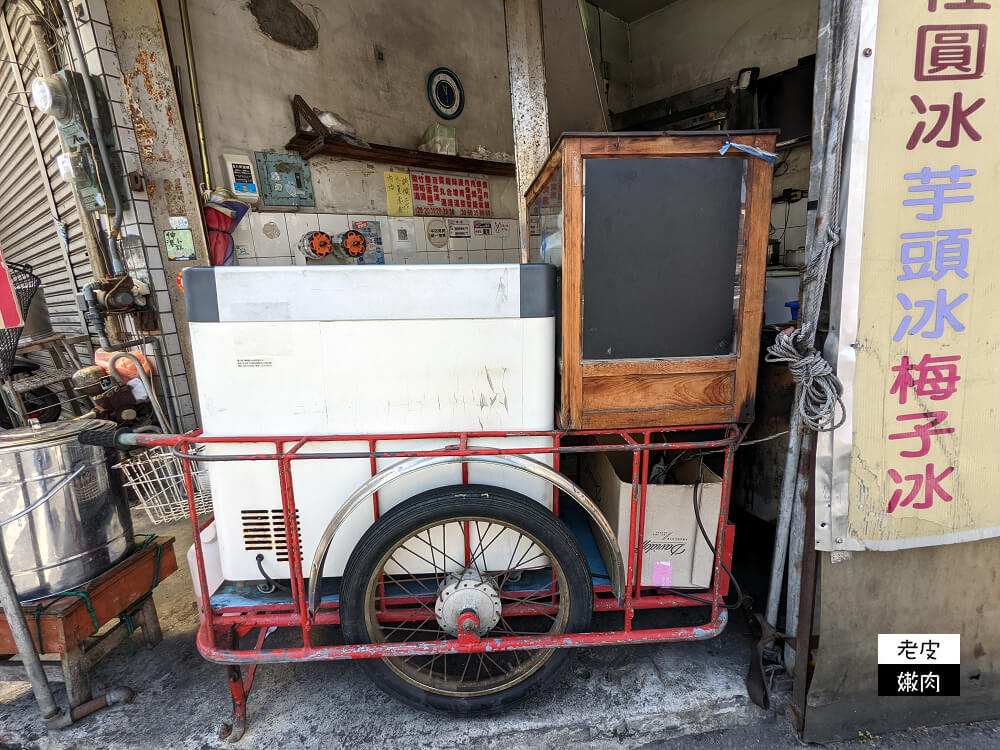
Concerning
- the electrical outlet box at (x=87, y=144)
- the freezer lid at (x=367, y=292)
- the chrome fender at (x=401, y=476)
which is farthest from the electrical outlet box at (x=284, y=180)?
the chrome fender at (x=401, y=476)

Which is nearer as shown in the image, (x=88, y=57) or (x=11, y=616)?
(x=11, y=616)

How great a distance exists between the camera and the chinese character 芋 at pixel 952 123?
1496 millimetres

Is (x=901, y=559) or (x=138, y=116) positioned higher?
(x=138, y=116)

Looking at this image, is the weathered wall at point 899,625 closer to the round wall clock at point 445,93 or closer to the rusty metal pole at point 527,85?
the rusty metal pole at point 527,85

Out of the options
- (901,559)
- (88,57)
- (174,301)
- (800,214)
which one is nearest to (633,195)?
(901,559)

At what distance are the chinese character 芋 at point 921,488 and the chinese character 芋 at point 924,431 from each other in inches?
2.7

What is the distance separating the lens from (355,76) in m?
4.44

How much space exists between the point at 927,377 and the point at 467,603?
1.86 m

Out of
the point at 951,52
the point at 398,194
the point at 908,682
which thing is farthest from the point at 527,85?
the point at 908,682

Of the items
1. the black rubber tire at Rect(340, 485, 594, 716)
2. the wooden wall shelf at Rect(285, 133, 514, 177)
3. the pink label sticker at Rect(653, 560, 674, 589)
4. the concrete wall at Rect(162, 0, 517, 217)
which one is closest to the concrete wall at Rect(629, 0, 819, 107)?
the concrete wall at Rect(162, 0, 517, 217)

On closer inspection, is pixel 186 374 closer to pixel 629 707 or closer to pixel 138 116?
pixel 138 116

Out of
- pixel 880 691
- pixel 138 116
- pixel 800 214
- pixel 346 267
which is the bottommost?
pixel 880 691

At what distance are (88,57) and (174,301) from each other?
1.77 metres

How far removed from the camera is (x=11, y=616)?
1763 mm
